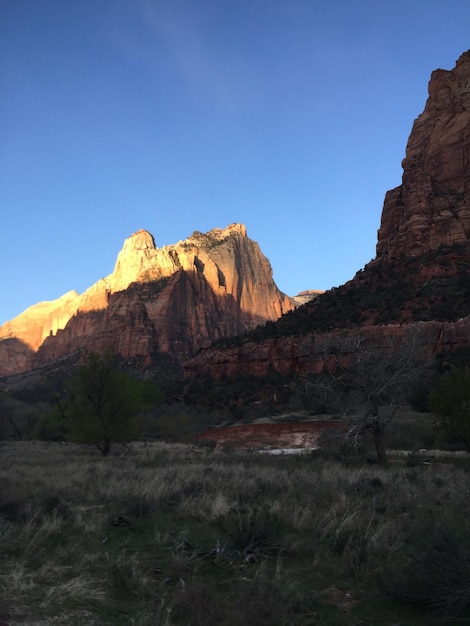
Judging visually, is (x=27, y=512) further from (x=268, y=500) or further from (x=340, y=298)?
(x=340, y=298)

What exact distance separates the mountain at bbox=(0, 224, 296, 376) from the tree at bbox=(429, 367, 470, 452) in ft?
286

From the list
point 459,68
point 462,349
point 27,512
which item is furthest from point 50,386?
point 27,512

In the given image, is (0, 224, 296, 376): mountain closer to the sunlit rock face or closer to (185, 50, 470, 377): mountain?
(185, 50, 470, 377): mountain

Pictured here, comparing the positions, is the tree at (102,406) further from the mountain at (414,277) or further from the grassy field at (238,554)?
the mountain at (414,277)

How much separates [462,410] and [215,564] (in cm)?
1718

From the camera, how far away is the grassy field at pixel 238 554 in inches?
161

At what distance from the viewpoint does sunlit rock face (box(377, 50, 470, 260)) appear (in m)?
56.7

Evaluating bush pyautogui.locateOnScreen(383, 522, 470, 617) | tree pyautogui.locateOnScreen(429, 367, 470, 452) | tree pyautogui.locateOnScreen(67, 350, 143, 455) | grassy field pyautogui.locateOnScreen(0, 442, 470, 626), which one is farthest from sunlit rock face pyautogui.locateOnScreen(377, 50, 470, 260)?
bush pyautogui.locateOnScreen(383, 522, 470, 617)

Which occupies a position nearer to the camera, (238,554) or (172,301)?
(238,554)

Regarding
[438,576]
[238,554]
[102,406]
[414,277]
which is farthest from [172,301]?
[438,576]

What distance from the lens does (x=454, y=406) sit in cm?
2023

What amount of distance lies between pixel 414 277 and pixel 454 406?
112 feet

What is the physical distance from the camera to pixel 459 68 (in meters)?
67.4

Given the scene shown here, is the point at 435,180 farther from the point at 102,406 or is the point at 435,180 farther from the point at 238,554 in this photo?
the point at 238,554
